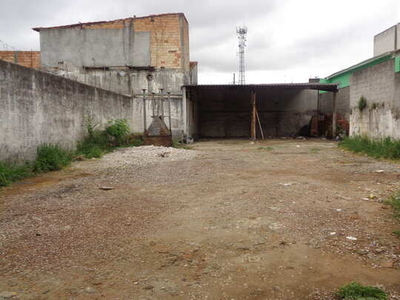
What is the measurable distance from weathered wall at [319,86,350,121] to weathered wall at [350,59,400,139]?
575 centimetres

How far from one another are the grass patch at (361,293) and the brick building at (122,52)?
1324 centimetres

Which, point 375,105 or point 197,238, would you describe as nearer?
point 197,238

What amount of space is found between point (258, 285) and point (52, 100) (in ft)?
22.4

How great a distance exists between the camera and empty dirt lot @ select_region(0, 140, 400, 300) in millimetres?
2027

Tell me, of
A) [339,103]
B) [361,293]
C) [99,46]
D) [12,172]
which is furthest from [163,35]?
[361,293]

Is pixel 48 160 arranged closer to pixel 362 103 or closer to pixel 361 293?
pixel 361 293

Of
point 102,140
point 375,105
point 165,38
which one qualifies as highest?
point 165,38

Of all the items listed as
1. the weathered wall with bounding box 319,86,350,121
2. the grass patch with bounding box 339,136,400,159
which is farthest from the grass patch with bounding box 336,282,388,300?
the weathered wall with bounding box 319,86,350,121

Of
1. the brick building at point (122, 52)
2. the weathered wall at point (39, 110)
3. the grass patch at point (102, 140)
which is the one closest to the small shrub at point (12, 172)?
the weathered wall at point (39, 110)

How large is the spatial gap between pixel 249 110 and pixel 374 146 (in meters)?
11.0

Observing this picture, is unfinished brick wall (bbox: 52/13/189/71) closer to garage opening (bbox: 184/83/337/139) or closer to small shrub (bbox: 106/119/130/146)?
small shrub (bbox: 106/119/130/146)

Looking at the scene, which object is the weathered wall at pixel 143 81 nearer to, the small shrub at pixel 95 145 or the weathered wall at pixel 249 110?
the small shrub at pixel 95 145

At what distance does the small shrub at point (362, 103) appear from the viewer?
401 inches

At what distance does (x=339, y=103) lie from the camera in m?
17.4
